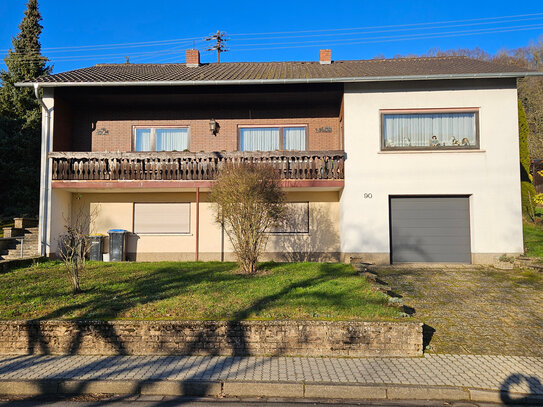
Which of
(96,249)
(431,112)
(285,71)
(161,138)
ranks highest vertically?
(285,71)

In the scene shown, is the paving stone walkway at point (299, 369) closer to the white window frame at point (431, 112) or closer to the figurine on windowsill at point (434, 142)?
the white window frame at point (431, 112)

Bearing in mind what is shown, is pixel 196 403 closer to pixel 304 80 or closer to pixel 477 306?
pixel 477 306

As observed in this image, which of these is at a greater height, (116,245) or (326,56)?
(326,56)

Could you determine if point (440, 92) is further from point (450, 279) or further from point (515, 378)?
point (515, 378)

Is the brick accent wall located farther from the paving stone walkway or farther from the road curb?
the road curb

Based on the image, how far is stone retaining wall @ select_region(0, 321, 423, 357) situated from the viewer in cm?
553

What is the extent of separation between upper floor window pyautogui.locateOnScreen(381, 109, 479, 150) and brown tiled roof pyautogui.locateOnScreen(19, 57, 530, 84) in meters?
1.23

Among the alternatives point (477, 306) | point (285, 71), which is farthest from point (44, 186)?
point (477, 306)

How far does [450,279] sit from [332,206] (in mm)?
4589

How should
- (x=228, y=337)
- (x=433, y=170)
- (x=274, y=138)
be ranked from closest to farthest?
(x=228, y=337)
(x=433, y=170)
(x=274, y=138)

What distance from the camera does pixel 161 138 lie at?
44.4 feet

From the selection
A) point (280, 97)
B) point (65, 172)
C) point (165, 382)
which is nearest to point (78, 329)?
point (165, 382)

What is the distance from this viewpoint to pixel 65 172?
11664 mm

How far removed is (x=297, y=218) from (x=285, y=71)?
5.72 m
